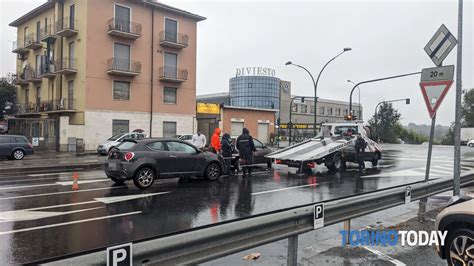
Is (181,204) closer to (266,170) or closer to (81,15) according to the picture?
(266,170)

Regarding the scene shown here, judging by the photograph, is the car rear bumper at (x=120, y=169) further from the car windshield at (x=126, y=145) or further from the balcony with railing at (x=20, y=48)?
the balcony with railing at (x=20, y=48)

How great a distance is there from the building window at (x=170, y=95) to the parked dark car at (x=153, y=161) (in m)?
26.3

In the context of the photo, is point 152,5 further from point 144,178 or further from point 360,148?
point 144,178

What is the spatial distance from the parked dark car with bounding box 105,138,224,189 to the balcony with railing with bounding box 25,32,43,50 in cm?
3406

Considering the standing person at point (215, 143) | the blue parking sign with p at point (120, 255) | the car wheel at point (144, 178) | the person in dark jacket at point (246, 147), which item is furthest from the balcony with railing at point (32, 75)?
the blue parking sign with p at point (120, 255)

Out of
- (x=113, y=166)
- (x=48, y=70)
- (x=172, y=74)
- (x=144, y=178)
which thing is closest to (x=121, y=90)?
(x=172, y=74)

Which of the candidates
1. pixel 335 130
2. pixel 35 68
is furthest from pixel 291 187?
pixel 35 68

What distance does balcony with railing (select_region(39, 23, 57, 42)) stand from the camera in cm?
3604

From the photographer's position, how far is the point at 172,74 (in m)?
37.9

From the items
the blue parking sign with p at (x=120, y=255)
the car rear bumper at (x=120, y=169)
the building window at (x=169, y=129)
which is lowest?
the car rear bumper at (x=120, y=169)

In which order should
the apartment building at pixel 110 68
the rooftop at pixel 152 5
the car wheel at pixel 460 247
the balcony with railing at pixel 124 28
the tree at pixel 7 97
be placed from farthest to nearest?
the tree at pixel 7 97 < the rooftop at pixel 152 5 < the balcony with railing at pixel 124 28 < the apartment building at pixel 110 68 < the car wheel at pixel 460 247

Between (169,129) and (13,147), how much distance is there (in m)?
17.7

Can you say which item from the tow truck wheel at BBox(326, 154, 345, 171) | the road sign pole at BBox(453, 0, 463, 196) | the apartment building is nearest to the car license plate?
the road sign pole at BBox(453, 0, 463, 196)

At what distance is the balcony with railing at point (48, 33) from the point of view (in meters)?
36.0
